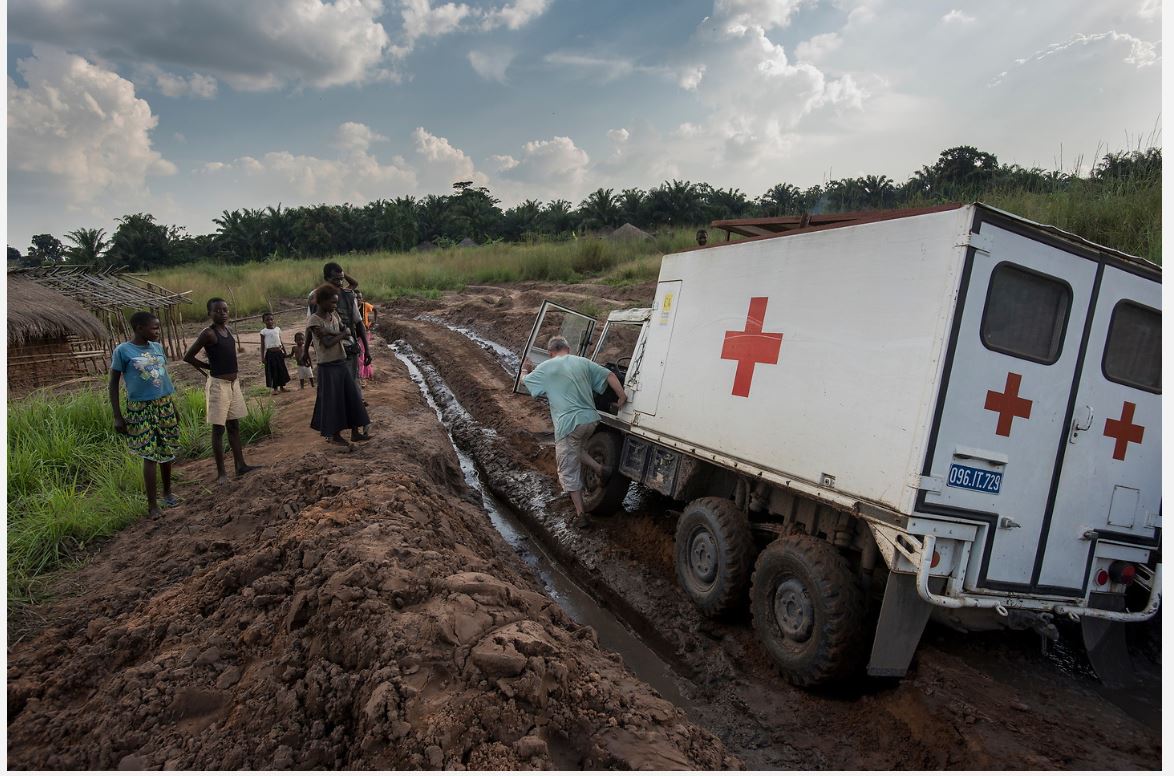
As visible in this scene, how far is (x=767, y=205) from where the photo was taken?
32094 millimetres

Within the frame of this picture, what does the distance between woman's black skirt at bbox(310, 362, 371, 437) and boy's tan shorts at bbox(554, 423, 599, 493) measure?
2.04 metres

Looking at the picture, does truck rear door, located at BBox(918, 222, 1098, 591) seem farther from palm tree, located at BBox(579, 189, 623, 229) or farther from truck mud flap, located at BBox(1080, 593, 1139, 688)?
palm tree, located at BBox(579, 189, 623, 229)

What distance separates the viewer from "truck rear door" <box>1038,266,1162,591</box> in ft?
11.0

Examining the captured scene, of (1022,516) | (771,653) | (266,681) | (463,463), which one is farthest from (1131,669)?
(463,463)

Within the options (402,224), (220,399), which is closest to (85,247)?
(402,224)

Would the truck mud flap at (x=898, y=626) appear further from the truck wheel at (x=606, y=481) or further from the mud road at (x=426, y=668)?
the truck wheel at (x=606, y=481)

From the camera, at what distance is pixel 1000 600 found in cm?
322

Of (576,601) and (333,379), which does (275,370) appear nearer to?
Result: (333,379)

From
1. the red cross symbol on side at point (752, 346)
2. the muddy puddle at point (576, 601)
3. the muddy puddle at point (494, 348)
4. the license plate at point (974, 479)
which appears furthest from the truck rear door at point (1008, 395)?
the muddy puddle at point (494, 348)

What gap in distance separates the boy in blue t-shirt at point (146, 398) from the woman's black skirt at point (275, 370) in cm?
449

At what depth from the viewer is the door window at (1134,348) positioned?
3.42 meters

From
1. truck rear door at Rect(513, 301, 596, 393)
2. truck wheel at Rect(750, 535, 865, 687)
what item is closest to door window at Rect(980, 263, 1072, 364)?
truck wheel at Rect(750, 535, 865, 687)

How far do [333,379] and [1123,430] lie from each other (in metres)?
5.94

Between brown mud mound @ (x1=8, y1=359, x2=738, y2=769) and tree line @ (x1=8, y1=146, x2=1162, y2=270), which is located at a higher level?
tree line @ (x1=8, y1=146, x2=1162, y2=270)
